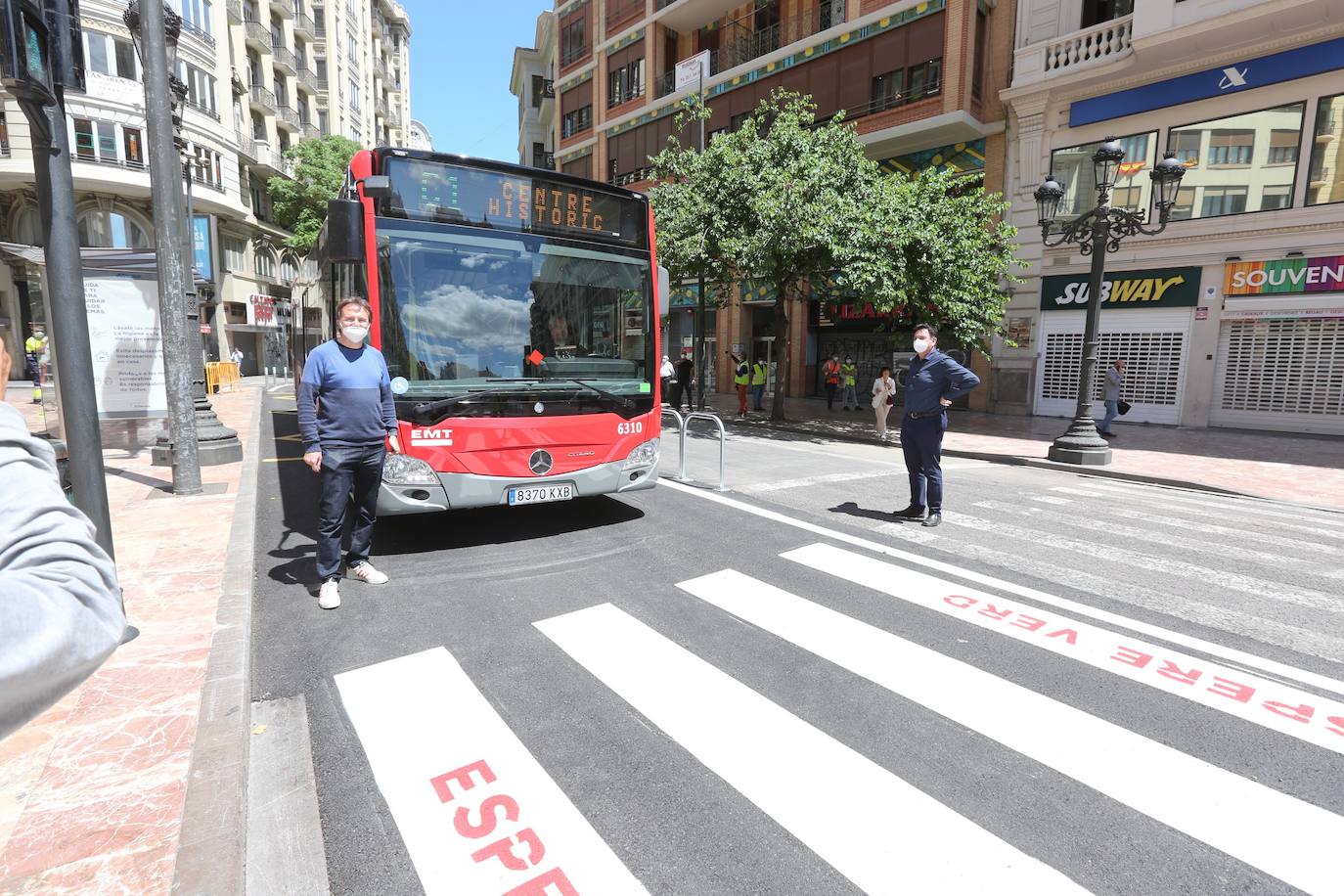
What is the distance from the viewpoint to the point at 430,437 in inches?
212

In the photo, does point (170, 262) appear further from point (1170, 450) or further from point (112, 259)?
point (1170, 450)

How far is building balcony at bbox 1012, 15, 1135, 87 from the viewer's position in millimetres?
17031

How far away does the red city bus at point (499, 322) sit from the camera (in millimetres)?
5363

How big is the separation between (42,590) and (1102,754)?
144 inches

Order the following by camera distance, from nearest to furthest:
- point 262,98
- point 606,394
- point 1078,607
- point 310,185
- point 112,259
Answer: point 1078,607 < point 606,394 < point 112,259 < point 310,185 < point 262,98

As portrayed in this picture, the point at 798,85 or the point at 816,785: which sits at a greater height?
the point at 798,85

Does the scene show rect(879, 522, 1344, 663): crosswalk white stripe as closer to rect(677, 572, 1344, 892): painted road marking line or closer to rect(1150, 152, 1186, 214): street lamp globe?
rect(677, 572, 1344, 892): painted road marking line

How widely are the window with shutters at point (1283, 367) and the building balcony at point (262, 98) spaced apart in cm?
4601

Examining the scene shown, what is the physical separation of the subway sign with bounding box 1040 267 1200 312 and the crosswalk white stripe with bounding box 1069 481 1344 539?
29.5ft

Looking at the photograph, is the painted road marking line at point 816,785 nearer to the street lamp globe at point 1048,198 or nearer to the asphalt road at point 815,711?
the asphalt road at point 815,711

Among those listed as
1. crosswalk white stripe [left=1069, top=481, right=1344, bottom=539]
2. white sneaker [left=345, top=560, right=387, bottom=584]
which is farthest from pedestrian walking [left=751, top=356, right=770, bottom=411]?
white sneaker [left=345, top=560, right=387, bottom=584]

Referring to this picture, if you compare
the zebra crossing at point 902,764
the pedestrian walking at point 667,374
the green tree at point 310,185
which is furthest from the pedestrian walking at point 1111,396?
the green tree at point 310,185

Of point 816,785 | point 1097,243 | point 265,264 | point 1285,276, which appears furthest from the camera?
point 265,264

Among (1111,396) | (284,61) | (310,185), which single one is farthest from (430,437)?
(284,61)
